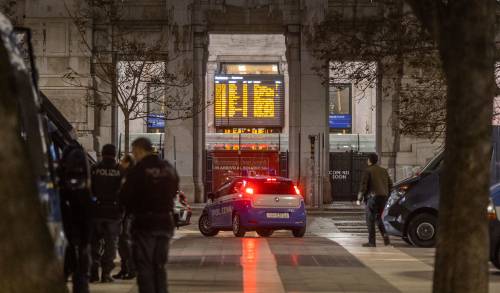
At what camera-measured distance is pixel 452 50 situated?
895 cm

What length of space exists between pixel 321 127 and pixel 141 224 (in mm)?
31920

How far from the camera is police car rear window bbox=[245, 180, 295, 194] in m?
23.9

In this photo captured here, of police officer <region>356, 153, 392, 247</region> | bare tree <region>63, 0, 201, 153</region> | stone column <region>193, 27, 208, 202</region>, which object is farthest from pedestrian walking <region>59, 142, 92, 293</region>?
stone column <region>193, 27, 208, 202</region>

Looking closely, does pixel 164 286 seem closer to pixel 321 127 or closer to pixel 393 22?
pixel 393 22

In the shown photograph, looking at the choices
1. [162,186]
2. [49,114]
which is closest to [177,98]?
[49,114]

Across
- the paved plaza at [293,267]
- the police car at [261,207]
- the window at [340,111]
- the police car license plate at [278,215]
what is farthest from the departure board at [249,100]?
the paved plaza at [293,267]

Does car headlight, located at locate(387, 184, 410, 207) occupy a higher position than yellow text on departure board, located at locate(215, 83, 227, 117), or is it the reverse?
yellow text on departure board, located at locate(215, 83, 227, 117)

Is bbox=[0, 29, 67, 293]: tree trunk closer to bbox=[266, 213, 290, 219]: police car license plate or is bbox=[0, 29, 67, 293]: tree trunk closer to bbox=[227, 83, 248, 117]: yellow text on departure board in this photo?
bbox=[266, 213, 290, 219]: police car license plate

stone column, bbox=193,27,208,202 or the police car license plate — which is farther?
stone column, bbox=193,27,208,202

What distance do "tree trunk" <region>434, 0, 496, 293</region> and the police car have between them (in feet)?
48.1

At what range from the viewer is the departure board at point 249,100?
46125 mm

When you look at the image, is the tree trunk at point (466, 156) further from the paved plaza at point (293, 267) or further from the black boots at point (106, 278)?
the black boots at point (106, 278)

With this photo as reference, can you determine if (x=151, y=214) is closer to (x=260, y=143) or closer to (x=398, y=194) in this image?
(x=398, y=194)

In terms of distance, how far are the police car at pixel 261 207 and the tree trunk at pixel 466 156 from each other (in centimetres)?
1465
